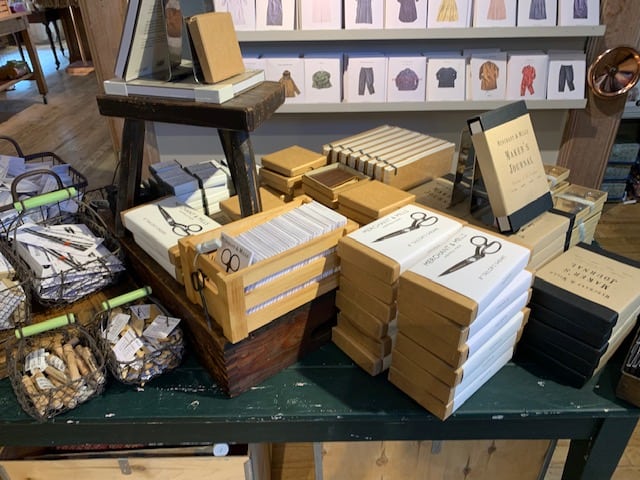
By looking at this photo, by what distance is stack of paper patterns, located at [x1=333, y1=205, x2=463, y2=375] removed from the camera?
101 centimetres

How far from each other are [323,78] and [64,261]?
1.66 m

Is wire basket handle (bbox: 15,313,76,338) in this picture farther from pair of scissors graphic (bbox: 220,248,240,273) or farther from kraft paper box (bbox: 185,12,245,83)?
kraft paper box (bbox: 185,12,245,83)

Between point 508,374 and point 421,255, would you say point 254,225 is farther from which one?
point 508,374

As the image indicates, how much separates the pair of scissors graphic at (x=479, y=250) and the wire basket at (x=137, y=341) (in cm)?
61

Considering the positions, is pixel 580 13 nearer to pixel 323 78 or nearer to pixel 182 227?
pixel 323 78

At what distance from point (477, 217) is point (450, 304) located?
434mm

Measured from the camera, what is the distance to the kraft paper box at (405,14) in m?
Result: 2.39

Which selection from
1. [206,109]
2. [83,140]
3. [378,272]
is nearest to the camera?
[378,272]

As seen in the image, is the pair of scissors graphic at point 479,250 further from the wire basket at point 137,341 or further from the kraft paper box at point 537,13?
the kraft paper box at point 537,13

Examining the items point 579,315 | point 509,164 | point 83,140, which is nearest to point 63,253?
point 509,164

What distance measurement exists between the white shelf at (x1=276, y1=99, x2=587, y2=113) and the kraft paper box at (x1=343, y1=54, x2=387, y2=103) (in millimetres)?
36

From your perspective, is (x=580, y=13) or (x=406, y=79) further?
(x=406, y=79)

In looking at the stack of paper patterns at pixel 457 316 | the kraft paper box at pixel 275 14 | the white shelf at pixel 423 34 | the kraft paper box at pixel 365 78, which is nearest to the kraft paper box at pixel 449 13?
the white shelf at pixel 423 34

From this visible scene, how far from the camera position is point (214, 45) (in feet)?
3.70
